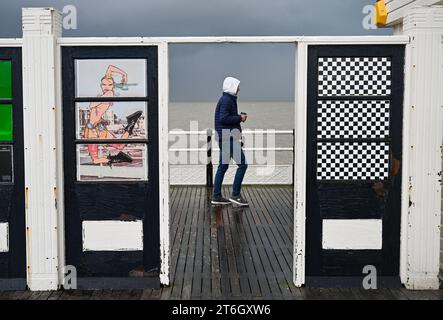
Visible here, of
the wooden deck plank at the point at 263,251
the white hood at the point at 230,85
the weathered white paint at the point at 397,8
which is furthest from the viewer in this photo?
the white hood at the point at 230,85

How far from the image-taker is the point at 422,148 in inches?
191

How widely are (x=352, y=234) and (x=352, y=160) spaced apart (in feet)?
2.22

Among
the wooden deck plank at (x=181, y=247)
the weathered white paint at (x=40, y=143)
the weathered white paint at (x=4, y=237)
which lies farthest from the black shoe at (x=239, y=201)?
the weathered white paint at (x=4, y=237)

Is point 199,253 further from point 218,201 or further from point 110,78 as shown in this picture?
point 218,201

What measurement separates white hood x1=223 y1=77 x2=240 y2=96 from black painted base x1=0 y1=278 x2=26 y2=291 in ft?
14.0

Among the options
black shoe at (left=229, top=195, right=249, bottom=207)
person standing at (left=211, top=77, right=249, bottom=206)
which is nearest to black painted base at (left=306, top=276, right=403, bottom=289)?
person standing at (left=211, top=77, right=249, bottom=206)

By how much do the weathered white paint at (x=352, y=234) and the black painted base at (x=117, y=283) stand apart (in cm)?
161

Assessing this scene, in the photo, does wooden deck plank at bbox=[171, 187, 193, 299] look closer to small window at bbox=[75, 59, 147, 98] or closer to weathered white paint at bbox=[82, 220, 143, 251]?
weathered white paint at bbox=[82, 220, 143, 251]

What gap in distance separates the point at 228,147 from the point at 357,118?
3.67m

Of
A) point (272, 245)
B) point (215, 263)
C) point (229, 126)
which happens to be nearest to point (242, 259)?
point (215, 263)

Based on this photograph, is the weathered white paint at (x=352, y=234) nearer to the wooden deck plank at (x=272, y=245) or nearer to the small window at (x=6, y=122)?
the wooden deck plank at (x=272, y=245)

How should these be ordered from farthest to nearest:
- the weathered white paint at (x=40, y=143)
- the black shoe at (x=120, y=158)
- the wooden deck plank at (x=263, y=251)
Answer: the wooden deck plank at (x=263, y=251) < the black shoe at (x=120, y=158) < the weathered white paint at (x=40, y=143)

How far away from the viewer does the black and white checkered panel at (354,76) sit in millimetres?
4824

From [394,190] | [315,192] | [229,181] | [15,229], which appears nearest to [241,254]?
[315,192]
